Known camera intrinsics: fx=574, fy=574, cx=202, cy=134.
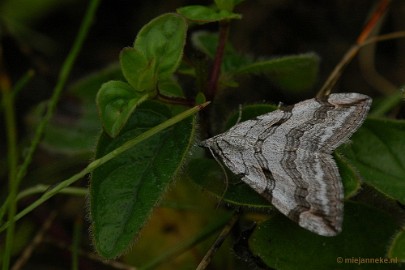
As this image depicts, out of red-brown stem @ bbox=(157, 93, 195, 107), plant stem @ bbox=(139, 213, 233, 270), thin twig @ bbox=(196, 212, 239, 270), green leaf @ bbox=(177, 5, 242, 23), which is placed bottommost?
plant stem @ bbox=(139, 213, 233, 270)

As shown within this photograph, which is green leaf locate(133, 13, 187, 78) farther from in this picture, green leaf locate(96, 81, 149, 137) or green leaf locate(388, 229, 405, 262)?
green leaf locate(388, 229, 405, 262)

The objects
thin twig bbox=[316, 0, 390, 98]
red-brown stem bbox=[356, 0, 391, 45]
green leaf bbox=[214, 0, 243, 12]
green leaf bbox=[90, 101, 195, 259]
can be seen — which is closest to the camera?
green leaf bbox=[90, 101, 195, 259]

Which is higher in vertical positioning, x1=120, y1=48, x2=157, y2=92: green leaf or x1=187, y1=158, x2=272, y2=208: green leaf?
x1=120, y1=48, x2=157, y2=92: green leaf

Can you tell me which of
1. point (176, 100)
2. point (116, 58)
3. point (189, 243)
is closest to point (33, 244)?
point (189, 243)

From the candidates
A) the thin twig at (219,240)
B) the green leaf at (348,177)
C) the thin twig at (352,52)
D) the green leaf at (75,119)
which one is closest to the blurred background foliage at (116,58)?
the green leaf at (75,119)

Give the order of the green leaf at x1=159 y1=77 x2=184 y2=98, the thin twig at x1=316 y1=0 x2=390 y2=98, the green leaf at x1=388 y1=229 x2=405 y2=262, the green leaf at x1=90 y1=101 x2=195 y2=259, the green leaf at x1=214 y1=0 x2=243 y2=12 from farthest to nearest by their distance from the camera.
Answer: the thin twig at x1=316 y1=0 x2=390 y2=98
the green leaf at x1=159 y1=77 x2=184 y2=98
the green leaf at x1=214 y1=0 x2=243 y2=12
the green leaf at x1=90 y1=101 x2=195 y2=259
the green leaf at x1=388 y1=229 x2=405 y2=262

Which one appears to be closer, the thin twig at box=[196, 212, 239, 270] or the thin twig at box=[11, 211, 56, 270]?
the thin twig at box=[196, 212, 239, 270]

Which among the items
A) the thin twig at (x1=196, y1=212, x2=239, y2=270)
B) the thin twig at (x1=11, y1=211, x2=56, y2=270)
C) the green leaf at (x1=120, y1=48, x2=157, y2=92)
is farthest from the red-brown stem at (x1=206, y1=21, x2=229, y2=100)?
the thin twig at (x1=11, y1=211, x2=56, y2=270)

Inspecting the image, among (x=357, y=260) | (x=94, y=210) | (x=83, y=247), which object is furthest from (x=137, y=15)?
(x=357, y=260)
